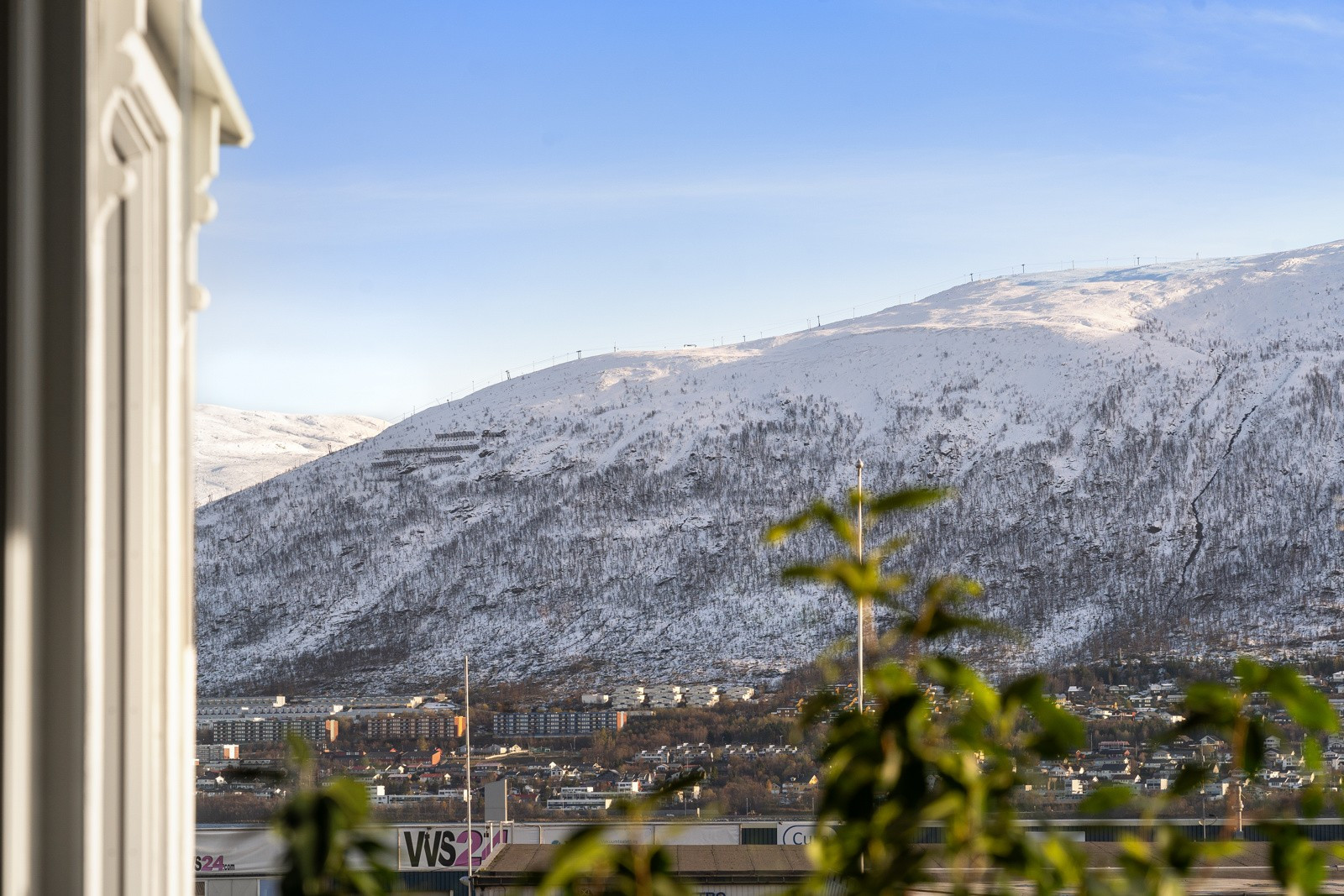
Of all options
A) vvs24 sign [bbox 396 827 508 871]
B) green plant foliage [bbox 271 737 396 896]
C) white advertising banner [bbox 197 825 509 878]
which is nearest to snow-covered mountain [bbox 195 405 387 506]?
white advertising banner [bbox 197 825 509 878]

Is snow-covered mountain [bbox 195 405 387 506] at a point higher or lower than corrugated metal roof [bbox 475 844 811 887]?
higher

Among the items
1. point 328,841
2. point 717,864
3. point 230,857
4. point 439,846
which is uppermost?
point 328,841

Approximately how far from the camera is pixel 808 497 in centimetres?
3991

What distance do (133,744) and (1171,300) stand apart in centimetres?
5261

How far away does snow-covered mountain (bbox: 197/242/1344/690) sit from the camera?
111 ft

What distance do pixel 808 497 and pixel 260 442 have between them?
22175 millimetres

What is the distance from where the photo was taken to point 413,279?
3872 centimetres

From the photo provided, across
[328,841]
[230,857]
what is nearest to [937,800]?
[328,841]

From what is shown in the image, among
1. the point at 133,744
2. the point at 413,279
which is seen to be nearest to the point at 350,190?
the point at 133,744

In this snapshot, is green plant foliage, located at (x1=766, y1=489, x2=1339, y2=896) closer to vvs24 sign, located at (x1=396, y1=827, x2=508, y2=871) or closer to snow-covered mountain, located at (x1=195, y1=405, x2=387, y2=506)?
vvs24 sign, located at (x1=396, y1=827, x2=508, y2=871)

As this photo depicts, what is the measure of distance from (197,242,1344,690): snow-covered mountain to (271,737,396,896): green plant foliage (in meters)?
30.8

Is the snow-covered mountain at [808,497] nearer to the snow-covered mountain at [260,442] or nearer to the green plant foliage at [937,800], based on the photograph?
the snow-covered mountain at [260,442]

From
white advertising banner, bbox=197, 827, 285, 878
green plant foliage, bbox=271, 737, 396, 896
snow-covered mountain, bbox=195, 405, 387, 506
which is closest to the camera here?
green plant foliage, bbox=271, 737, 396, 896

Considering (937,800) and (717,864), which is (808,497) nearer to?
(717,864)
